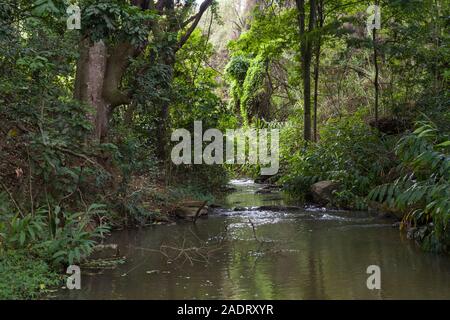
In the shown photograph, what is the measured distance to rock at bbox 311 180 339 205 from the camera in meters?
11.3

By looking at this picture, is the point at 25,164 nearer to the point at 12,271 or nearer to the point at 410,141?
the point at 12,271

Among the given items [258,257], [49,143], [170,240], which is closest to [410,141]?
[258,257]

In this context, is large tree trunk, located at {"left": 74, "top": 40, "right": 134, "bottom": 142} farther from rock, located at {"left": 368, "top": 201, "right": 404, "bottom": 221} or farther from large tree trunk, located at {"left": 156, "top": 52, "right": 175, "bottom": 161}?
rock, located at {"left": 368, "top": 201, "right": 404, "bottom": 221}

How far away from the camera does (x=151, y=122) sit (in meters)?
12.4

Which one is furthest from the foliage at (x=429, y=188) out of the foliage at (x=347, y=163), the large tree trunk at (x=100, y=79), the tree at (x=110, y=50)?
the large tree trunk at (x=100, y=79)

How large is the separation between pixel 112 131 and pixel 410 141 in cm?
574

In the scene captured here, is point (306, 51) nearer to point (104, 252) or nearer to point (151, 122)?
point (151, 122)

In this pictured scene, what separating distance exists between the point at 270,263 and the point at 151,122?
22.9 feet

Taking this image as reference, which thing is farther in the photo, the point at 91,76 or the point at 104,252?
the point at 91,76

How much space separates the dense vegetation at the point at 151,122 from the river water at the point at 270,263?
473 mm

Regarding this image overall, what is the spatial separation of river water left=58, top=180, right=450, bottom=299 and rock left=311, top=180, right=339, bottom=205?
1.74 m

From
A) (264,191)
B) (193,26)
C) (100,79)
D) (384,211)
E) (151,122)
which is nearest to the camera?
(100,79)

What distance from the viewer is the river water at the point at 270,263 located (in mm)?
4980

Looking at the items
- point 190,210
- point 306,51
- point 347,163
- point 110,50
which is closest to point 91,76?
point 110,50
